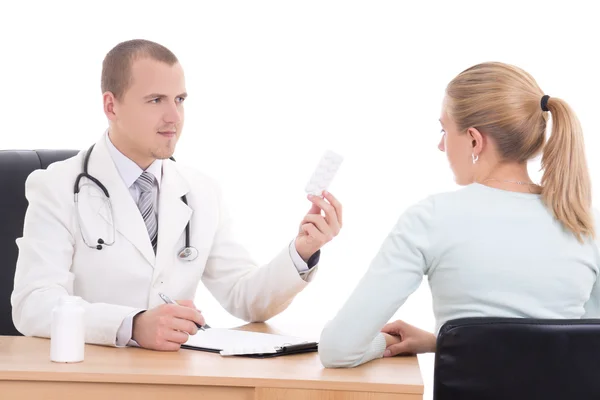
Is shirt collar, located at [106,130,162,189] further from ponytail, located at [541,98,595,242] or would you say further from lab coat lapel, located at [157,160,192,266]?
ponytail, located at [541,98,595,242]

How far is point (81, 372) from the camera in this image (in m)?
1.62

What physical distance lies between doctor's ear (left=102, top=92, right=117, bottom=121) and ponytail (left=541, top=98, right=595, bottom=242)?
1.26m

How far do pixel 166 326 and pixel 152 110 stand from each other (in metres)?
0.75

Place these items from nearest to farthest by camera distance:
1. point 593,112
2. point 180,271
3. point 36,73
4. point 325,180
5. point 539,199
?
point 539,199 → point 325,180 → point 180,271 → point 593,112 → point 36,73

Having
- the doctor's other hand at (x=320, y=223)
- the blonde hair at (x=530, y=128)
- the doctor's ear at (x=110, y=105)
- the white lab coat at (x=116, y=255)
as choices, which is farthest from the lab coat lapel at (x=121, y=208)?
the blonde hair at (x=530, y=128)

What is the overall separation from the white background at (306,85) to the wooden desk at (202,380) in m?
2.03

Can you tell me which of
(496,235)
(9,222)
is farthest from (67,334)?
(9,222)

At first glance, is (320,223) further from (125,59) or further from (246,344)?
(125,59)

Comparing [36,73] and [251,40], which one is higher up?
[251,40]

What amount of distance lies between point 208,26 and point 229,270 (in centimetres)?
157

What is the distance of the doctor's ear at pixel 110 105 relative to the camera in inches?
96.8

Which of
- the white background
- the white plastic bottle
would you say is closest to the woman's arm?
the white plastic bottle

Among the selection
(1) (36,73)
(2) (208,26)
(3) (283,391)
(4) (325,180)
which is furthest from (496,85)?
(1) (36,73)

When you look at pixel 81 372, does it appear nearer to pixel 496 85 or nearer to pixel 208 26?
pixel 496 85
